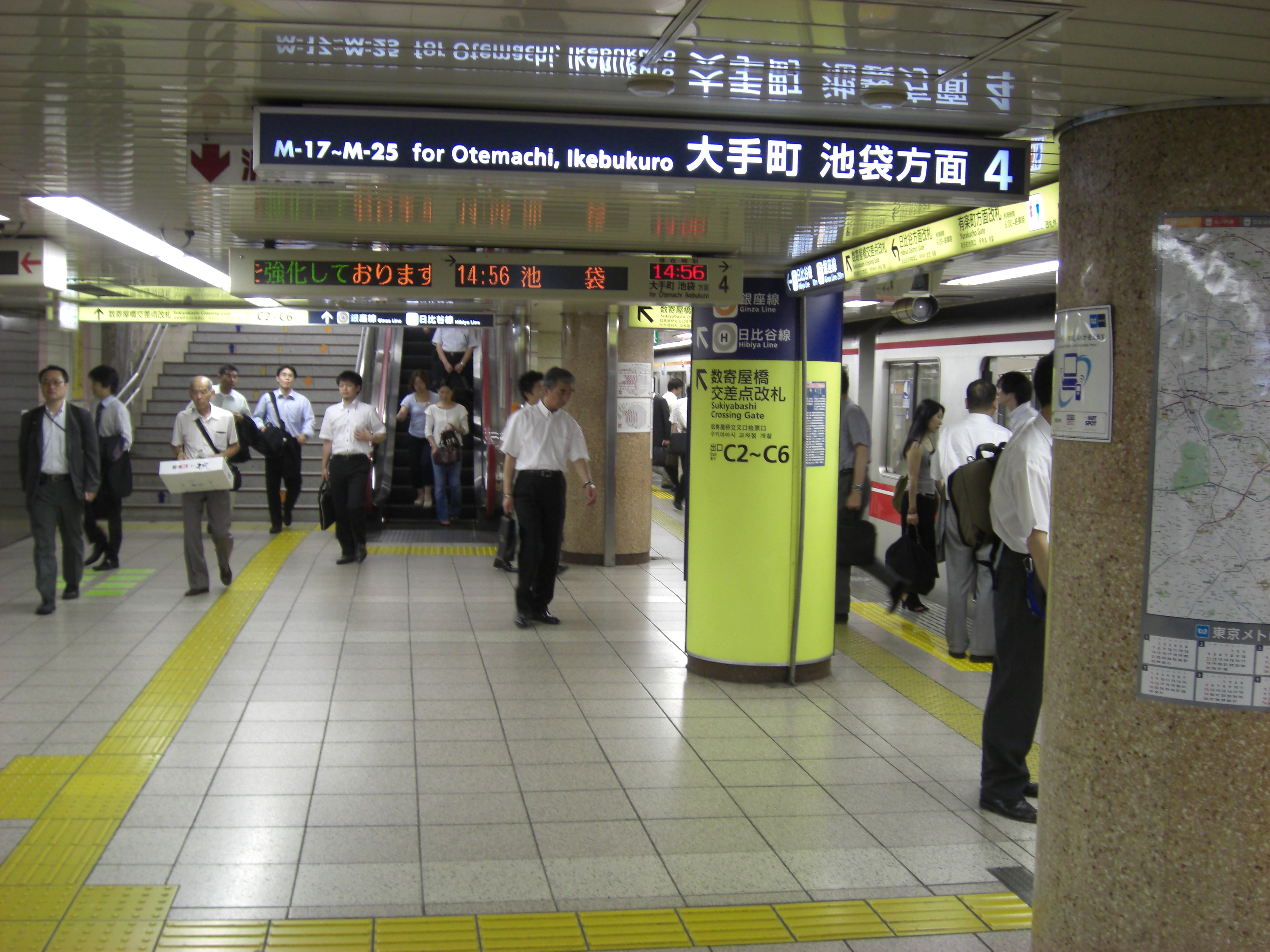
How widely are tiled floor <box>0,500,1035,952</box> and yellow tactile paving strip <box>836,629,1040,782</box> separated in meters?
0.10

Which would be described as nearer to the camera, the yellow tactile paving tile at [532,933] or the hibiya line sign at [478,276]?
the yellow tactile paving tile at [532,933]

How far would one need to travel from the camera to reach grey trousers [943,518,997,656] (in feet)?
20.7

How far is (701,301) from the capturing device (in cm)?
566

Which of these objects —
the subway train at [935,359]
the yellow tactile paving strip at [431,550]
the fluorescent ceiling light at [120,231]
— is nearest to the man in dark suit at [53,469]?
the fluorescent ceiling light at [120,231]

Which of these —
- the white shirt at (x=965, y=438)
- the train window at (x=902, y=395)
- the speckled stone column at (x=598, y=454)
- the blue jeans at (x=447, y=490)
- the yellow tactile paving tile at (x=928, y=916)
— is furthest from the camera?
the blue jeans at (x=447, y=490)

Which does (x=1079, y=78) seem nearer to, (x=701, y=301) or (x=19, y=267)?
(x=701, y=301)

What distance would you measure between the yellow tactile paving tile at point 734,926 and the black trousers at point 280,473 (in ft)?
28.9

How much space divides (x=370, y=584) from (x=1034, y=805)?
5819 millimetres

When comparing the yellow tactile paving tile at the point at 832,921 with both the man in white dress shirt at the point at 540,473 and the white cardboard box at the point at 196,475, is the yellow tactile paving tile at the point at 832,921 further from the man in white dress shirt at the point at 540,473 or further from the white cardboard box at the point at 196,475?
the white cardboard box at the point at 196,475

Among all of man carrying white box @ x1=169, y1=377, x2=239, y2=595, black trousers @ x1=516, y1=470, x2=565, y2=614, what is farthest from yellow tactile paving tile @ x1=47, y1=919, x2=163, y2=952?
man carrying white box @ x1=169, y1=377, x2=239, y2=595

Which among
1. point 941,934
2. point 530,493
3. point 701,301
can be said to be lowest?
point 941,934

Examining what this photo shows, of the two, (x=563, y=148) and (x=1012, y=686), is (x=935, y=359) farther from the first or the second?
(x=563, y=148)

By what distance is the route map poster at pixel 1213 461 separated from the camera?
2.61 metres

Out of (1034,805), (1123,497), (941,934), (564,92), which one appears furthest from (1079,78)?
(1034,805)
